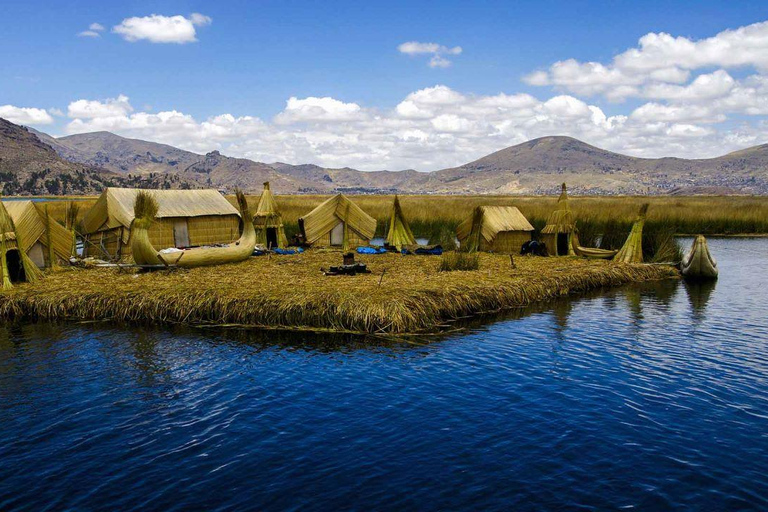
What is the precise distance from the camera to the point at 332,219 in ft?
107

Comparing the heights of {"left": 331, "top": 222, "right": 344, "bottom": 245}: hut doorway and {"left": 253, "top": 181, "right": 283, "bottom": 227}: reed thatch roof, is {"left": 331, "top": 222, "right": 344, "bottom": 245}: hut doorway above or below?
below

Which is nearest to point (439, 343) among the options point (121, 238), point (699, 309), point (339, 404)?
point (339, 404)

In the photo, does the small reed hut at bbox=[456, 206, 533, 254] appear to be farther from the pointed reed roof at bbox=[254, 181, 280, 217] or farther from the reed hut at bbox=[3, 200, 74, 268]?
the reed hut at bbox=[3, 200, 74, 268]

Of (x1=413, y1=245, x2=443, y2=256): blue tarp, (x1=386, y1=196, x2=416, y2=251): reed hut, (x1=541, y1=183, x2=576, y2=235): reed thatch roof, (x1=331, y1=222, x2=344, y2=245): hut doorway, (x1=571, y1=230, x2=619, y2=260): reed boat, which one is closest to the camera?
(x1=571, y1=230, x2=619, y2=260): reed boat

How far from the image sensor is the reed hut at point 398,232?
99.9 feet

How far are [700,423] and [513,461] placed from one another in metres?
4.11

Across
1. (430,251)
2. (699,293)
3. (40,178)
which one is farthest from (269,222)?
(40,178)

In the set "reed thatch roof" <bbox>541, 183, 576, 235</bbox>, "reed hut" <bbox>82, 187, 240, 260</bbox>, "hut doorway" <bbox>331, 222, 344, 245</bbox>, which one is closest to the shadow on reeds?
"reed hut" <bbox>82, 187, 240, 260</bbox>

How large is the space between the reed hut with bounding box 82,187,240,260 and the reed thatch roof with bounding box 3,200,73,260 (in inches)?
73.2

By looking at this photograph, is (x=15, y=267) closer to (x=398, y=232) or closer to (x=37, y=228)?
(x=37, y=228)

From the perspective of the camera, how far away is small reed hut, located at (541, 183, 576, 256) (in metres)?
29.2

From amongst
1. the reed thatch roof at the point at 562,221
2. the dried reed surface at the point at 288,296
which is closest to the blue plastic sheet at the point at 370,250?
the dried reed surface at the point at 288,296

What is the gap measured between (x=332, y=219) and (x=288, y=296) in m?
15.3

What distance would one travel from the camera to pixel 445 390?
1247 cm
